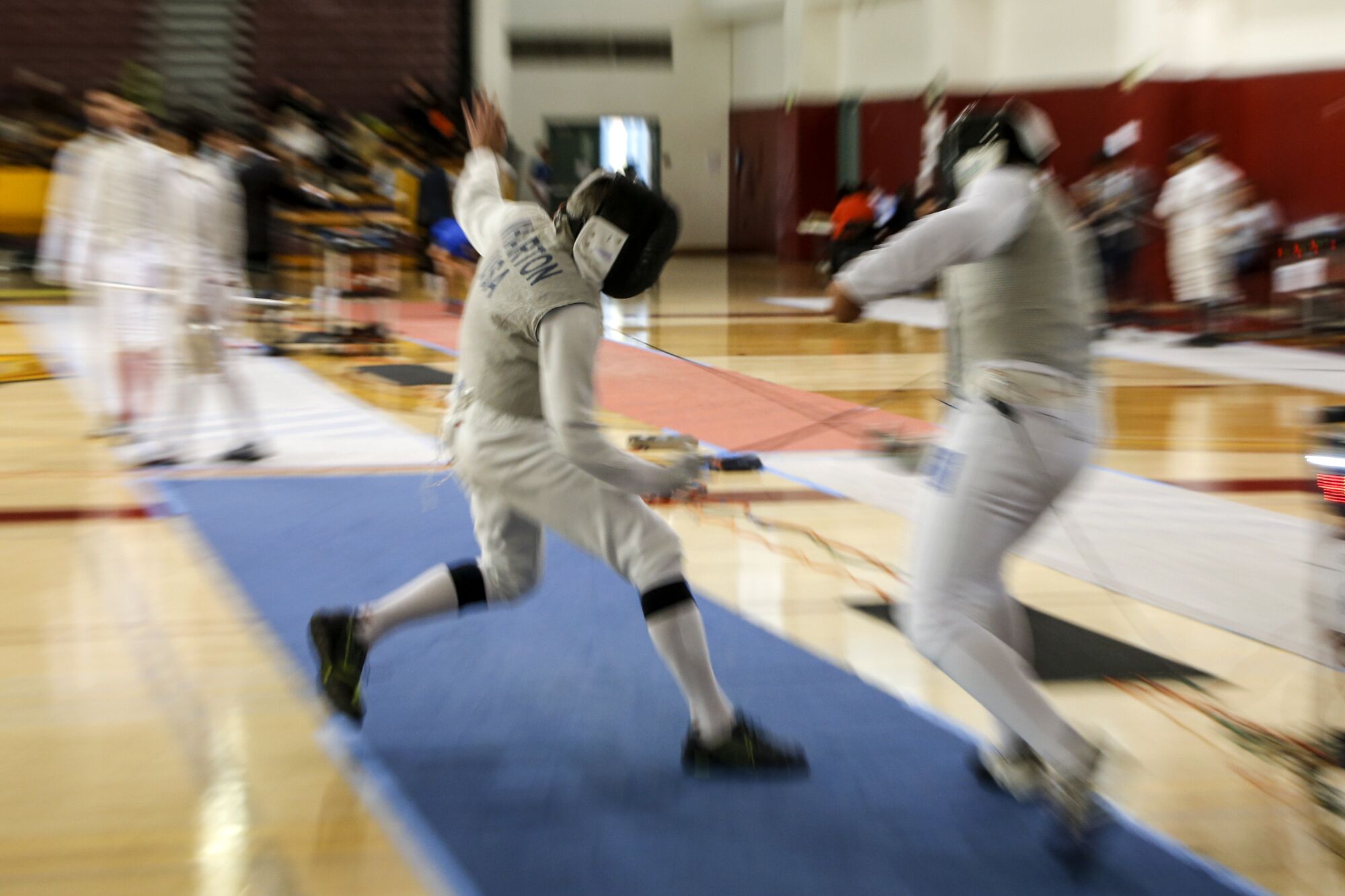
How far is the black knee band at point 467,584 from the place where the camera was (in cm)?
278

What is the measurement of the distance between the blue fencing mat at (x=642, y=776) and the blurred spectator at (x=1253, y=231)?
9604 millimetres

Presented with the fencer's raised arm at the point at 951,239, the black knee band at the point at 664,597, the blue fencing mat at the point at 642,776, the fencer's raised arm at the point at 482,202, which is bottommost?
the blue fencing mat at the point at 642,776

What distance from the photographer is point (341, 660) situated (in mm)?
2775

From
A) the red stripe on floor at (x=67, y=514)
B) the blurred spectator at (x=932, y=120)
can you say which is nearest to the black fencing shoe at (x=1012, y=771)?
the red stripe on floor at (x=67, y=514)

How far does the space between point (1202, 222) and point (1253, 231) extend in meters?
1.65

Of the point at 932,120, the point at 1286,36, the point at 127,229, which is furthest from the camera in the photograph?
the point at 932,120

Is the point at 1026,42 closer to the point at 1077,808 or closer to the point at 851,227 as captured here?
the point at 851,227

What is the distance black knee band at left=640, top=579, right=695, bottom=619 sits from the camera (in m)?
2.53

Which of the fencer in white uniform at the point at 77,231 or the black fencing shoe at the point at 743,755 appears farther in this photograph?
the fencer in white uniform at the point at 77,231

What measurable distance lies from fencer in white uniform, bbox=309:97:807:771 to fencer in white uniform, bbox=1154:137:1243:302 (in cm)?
915

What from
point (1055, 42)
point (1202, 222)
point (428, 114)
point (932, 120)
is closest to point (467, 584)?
point (1202, 222)

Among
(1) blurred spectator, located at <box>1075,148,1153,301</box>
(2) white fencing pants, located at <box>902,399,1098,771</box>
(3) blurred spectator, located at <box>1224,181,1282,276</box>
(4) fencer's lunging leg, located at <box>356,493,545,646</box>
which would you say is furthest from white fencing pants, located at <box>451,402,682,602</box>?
(3) blurred spectator, located at <box>1224,181,1282,276</box>

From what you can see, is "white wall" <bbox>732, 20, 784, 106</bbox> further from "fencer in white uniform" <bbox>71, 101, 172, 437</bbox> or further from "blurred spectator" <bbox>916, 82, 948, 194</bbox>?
"fencer in white uniform" <bbox>71, 101, 172, 437</bbox>

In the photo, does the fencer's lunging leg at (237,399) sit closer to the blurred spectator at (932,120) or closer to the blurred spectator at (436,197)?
the blurred spectator at (436,197)
